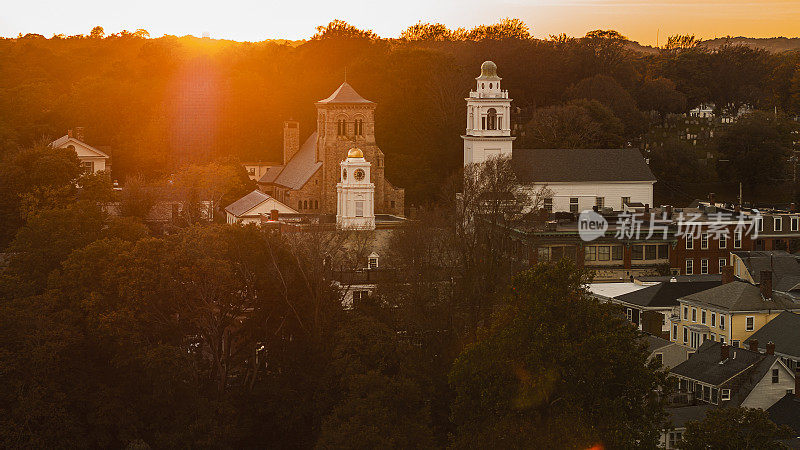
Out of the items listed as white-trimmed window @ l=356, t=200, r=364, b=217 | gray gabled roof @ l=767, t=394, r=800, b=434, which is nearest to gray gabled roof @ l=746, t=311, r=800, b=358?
gray gabled roof @ l=767, t=394, r=800, b=434

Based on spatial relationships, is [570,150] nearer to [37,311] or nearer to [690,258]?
[690,258]

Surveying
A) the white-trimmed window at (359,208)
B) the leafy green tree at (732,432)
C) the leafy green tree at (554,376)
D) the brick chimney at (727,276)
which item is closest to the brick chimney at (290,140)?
the white-trimmed window at (359,208)

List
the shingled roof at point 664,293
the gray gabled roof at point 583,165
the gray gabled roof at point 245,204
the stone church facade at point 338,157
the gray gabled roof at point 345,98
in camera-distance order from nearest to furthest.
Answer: the shingled roof at point 664,293, the gray gabled roof at point 245,204, the gray gabled roof at point 583,165, the stone church facade at point 338,157, the gray gabled roof at point 345,98

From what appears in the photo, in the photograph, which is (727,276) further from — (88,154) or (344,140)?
(88,154)

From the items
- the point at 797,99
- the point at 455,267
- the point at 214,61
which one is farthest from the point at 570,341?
the point at 797,99

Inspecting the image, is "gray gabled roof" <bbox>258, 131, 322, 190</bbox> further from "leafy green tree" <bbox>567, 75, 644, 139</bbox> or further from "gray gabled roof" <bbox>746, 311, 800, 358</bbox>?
"gray gabled roof" <bbox>746, 311, 800, 358</bbox>

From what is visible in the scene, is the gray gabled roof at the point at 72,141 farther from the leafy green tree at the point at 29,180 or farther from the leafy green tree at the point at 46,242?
the leafy green tree at the point at 46,242
